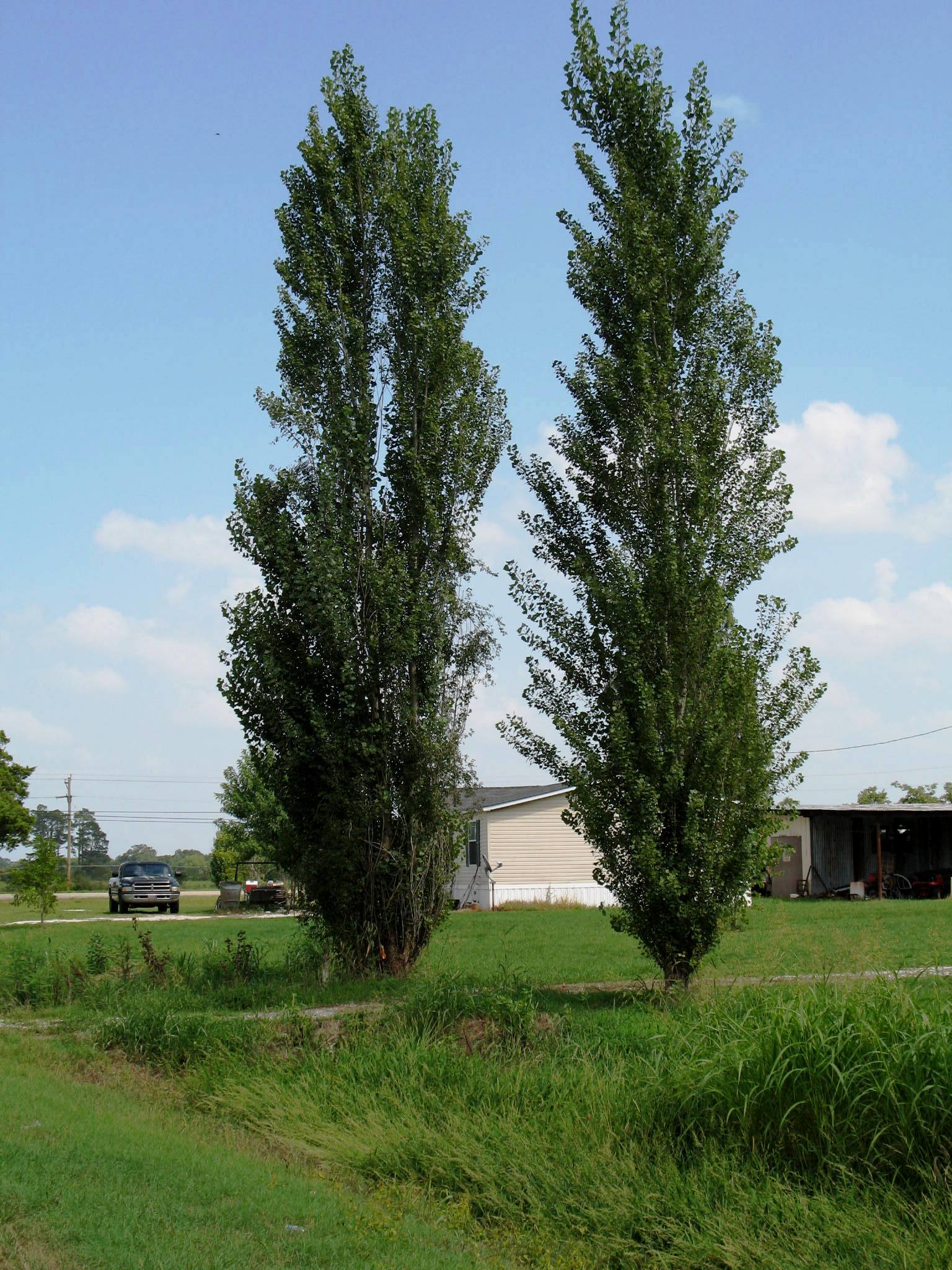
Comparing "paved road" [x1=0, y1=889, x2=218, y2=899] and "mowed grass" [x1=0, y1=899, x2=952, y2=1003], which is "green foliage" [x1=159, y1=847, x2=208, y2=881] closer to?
"paved road" [x1=0, y1=889, x2=218, y2=899]

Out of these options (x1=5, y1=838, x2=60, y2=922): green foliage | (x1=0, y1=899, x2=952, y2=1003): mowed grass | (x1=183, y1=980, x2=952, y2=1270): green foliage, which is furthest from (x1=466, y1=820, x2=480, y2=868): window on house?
(x1=183, y1=980, x2=952, y2=1270): green foliage

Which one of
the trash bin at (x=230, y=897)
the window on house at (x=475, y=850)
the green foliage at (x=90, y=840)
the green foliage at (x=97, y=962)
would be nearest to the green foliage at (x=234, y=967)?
the green foliage at (x=97, y=962)

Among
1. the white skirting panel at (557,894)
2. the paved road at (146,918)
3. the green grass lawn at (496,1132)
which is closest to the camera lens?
the green grass lawn at (496,1132)

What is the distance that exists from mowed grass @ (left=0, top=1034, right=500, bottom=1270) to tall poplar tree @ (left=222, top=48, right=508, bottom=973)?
19.8ft

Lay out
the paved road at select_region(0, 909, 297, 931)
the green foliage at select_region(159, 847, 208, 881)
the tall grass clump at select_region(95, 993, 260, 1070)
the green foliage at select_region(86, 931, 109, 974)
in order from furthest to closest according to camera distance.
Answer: the green foliage at select_region(159, 847, 208, 881), the paved road at select_region(0, 909, 297, 931), the green foliage at select_region(86, 931, 109, 974), the tall grass clump at select_region(95, 993, 260, 1070)

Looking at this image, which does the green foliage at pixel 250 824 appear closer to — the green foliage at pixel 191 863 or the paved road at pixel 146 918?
the paved road at pixel 146 918

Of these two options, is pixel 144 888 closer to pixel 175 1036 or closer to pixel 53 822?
pixel 175 1036

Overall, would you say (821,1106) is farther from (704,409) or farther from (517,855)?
(517,855)

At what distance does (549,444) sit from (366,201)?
15.5ft

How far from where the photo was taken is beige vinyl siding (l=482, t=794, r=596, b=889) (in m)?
36.3

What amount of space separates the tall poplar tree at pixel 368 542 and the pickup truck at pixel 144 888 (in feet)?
82.9

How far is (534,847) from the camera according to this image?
1454 inches

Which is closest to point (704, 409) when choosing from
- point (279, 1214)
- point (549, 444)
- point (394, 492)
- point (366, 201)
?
point (549, 444)

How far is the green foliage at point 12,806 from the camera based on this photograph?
27672 millimetres
